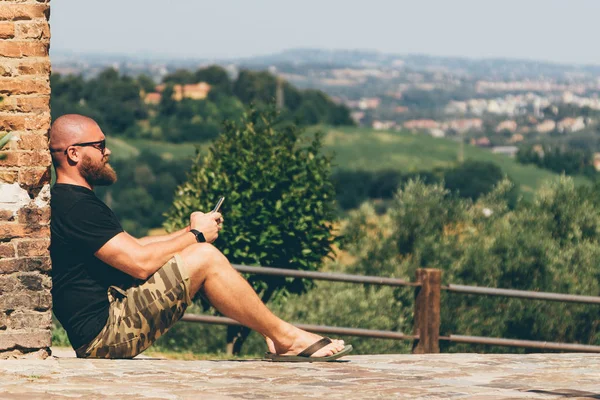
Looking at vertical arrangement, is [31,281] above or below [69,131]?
below

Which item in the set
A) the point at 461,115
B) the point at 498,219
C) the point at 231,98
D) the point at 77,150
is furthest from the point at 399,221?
the point at 461,115

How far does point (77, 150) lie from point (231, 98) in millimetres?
90832

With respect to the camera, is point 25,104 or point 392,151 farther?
point 392,151

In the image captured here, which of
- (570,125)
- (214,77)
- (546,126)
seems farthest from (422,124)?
(214,77)

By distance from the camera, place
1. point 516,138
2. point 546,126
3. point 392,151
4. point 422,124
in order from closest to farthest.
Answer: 1. point 392,151
2. point 516,138
3. point 546,126
4. point 422,124

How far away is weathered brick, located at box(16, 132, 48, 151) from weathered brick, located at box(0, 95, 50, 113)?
0.38ft

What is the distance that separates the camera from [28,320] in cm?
507

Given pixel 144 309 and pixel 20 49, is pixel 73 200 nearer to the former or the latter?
pixel 144 309

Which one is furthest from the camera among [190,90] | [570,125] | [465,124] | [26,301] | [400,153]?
[465,124]

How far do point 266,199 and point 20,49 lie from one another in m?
10.4

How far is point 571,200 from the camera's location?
20047 mm

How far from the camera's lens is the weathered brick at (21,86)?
16.5ft

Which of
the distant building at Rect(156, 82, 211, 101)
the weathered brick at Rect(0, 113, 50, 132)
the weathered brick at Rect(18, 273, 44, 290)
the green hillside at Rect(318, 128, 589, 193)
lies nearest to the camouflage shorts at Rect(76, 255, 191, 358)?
the weathered brick at Rect(18, 273, 44, 290)

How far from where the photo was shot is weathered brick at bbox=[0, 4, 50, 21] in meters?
5.00
